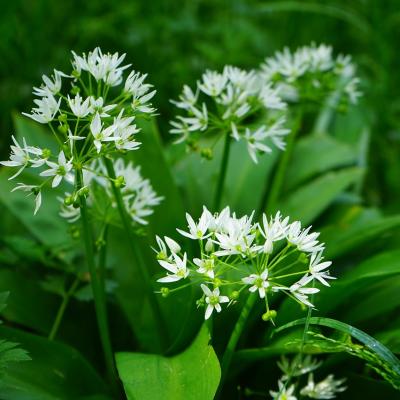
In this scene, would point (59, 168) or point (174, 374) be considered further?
A: point (174, 374)

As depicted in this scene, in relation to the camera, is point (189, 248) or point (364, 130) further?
point (364, 130)

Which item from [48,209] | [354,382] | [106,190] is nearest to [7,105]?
[48,209]

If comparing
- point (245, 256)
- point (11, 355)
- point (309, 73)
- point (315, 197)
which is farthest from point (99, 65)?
point (315, 197)

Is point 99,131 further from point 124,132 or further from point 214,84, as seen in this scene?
point 214,84

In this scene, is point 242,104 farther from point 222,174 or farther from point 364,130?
point 364,130

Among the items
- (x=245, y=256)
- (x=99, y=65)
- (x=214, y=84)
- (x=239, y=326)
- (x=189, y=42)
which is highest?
(x=189, y=42)

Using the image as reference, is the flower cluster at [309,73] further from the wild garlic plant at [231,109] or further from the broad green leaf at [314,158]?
the broad green leaf at [314,158]

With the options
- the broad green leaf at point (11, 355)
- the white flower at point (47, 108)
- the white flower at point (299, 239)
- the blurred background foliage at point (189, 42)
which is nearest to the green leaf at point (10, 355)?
the broad green leaf at point (11, 355)
